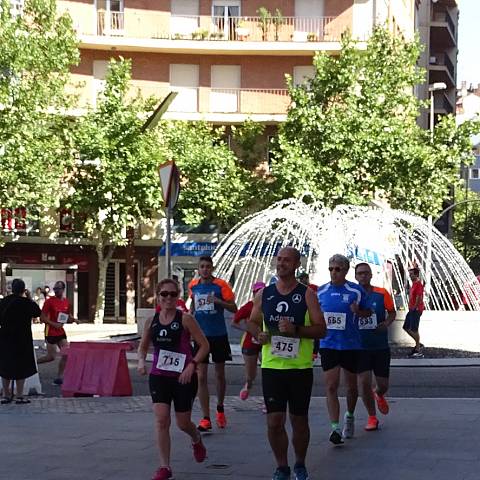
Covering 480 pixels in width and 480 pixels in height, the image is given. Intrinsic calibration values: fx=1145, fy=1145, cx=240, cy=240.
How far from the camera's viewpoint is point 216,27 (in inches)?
1852

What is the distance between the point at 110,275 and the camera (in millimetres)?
45875

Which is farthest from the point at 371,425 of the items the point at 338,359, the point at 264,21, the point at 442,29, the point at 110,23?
the point at 442,29

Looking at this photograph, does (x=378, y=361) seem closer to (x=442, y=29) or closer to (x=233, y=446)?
(x=233, y=446)

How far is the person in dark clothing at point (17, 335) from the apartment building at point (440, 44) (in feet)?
206

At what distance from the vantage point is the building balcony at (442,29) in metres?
80.6

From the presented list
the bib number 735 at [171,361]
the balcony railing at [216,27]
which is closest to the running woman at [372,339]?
the bib number 735 at [171,361]

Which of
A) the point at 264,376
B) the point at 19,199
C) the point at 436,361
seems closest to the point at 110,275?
the point at 19,199

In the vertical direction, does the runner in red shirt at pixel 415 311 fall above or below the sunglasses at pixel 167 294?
below

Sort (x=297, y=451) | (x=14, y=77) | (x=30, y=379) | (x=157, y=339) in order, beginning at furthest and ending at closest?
(x=14, y=77) → (x=30, y=379) → (x=157, y=339) → (x=297, y=451)

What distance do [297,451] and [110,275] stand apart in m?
38.0

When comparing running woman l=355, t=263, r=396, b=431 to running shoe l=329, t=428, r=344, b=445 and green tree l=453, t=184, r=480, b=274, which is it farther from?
green tree l=453, t=184, r=480, b=274

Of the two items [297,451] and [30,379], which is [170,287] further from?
[30,379]

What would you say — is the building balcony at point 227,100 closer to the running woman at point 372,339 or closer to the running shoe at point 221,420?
the running woman at point 372,339

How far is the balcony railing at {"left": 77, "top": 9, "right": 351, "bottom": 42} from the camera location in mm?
46438
